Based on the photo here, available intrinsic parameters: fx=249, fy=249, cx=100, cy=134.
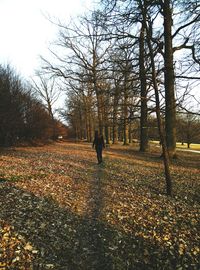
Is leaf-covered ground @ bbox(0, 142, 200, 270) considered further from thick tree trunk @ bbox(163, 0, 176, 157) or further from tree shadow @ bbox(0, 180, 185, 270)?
thick tree trunk @ bbox(163, 0, 176, 157)

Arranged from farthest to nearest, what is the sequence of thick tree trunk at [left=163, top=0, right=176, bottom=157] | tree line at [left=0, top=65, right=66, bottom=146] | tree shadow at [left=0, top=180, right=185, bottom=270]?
tree line at [left=0, top=65, right=66, bottom=146] < thick tree trunk at [left=163, top=0, right=176, bottom=157] < tree shadow at [left=0, top=180, right=185, bottom=270]

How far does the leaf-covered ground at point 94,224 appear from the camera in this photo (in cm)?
444

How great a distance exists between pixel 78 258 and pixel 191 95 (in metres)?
6.74

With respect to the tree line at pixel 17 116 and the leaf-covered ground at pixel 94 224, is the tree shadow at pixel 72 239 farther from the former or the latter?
the tree line at pixel 17 116

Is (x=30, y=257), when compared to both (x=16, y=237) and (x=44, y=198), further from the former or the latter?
(x=44, y=198)

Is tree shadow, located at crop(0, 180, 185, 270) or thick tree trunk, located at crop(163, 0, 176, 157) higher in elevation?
thick tree trunk, located at crop(163, 0, 176, 157)

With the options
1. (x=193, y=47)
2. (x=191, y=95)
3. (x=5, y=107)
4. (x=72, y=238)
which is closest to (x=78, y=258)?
(x=72, y=238)

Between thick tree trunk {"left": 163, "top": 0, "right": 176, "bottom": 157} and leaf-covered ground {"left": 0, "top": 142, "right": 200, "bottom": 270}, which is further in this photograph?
thick tree trunk {"left": 163, "top": 0, "right": 176, "bottom": 157}

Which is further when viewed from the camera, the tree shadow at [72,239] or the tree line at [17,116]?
the tree line at [17,116]

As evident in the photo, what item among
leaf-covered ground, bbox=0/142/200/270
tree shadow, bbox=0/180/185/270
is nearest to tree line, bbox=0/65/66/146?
leaf-covered ground, bbox=0/142/200/270

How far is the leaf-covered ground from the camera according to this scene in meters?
4.44

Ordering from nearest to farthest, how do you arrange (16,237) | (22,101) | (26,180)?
(16,237)
(26,180)
(22,101)

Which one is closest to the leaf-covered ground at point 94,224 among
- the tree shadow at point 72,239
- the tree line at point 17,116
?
the tree shadow at point 72,239

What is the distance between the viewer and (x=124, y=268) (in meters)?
4.32
